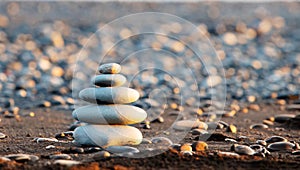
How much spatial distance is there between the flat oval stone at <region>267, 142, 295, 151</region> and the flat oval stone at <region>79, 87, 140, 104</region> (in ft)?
3.74

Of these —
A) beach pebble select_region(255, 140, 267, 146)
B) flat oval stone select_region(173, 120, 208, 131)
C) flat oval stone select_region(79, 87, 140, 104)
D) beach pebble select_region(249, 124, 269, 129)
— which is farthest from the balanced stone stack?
beach pebble select_region(249, 124, 269, 129)

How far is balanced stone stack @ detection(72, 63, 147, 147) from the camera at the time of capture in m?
4.62

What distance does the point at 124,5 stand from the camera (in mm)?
35031

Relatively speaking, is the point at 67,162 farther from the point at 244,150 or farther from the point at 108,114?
the point at 244,150

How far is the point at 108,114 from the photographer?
15.2 feet

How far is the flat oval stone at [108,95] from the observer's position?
183 inches

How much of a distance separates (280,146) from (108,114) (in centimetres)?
135

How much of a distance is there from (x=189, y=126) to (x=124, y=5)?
1167 inches

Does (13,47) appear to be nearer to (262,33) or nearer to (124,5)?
(262,33)

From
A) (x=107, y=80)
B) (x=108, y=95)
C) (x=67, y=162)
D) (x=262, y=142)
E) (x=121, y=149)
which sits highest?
(x=107, y=80)

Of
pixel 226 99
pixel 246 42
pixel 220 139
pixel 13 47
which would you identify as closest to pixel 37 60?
pixel 13 47

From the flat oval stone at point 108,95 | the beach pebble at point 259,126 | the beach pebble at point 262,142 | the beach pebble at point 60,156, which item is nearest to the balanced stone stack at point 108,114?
the flat oval stone at point 108,95

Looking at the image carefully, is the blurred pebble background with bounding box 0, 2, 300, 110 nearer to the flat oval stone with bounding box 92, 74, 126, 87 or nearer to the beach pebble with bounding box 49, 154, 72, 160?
the flat oval stone with bounding box 92, 74, 126, 87

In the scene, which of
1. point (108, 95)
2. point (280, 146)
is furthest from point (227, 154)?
point (108, 95)
